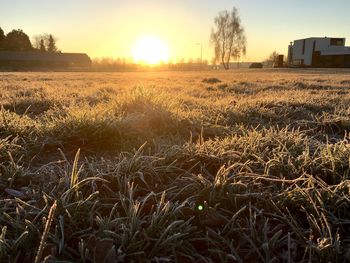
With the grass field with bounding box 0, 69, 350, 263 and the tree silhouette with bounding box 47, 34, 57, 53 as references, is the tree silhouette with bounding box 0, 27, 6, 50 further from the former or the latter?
the grass field with bounding box 0, 69, 350, 263

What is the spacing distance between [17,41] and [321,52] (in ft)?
201

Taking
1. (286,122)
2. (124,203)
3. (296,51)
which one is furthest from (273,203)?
(296,51)

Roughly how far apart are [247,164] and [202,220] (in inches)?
30.0

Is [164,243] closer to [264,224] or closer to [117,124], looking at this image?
[264,224]

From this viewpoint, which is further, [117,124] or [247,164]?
[117,124]

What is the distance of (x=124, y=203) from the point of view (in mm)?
1888

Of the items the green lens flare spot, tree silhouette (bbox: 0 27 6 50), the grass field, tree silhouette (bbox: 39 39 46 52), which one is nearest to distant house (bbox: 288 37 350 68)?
tree silhouette (bbox: 0 27 6 50)

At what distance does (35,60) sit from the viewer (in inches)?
2687

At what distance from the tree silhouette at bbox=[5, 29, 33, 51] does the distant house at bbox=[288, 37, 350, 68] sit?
182 ft

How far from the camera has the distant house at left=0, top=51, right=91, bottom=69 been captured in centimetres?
6500

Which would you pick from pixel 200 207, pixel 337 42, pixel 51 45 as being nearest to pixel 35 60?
pixel 51 45

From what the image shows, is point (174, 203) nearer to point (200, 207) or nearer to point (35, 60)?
point (200, 207)

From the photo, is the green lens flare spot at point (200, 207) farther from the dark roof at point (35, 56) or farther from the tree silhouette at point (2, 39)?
the tree silhouette at point (2, 39)

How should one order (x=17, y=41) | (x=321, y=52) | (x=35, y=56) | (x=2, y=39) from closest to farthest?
(x=321, y=52) < (x=35, y=56) < (x=2, y=39) < (x=17, y=41)
